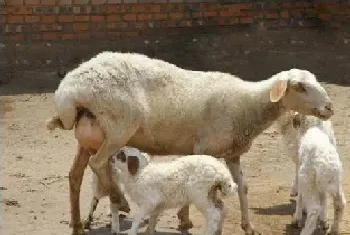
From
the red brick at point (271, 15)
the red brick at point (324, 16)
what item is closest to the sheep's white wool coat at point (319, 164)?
the red brick at point (271, 15)

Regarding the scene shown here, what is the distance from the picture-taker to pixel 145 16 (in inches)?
542

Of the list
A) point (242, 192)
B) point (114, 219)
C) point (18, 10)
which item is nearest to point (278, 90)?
point (242, 192)

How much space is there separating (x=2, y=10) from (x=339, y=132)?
533 centimetres

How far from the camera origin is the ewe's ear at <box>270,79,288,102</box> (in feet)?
25.4

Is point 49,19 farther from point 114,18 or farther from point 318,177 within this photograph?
point 318,177

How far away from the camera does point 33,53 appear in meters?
13.3

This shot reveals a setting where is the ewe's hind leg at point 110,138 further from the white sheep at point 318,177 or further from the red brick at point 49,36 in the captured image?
the red brick at point 49,36

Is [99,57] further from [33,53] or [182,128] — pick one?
[33,53]

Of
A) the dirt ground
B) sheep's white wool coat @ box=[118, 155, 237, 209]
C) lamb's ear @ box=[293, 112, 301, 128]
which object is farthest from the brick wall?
sheep's white wool coat @ box=[118, 155, 237, 209]

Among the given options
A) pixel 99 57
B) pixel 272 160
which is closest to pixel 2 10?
pixel 272 160

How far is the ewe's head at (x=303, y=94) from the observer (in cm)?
775

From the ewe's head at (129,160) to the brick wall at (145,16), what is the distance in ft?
20.9

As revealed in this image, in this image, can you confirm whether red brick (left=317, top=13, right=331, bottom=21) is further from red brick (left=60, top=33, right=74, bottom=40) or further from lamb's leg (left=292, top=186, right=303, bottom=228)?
lamb's leg (left=292, top=186, right=303, bottom=228)

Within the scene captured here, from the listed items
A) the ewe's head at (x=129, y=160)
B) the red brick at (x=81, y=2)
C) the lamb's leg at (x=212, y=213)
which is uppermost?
the red brick at (x=81, y=2)
